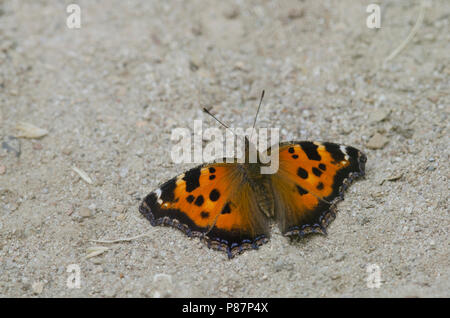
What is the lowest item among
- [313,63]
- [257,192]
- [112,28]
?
[257,192]

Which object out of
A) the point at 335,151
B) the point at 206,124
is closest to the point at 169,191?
the point at 206,124

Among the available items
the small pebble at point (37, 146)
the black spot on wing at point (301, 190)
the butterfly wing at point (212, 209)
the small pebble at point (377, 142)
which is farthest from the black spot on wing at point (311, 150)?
the small pebble at point (37, 146)

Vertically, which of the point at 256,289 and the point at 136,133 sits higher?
the point at 136,133

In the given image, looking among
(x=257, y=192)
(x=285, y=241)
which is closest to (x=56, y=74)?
→ (x=257, y=192)

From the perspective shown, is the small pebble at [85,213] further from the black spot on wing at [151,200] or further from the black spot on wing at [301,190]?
the black spot on wing at [301,190]

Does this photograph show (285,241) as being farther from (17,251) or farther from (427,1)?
(427,1)

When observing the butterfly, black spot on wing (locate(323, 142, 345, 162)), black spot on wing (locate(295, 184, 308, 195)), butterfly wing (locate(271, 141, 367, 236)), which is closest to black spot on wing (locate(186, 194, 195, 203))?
the butterfly

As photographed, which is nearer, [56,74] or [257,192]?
[257,192]
